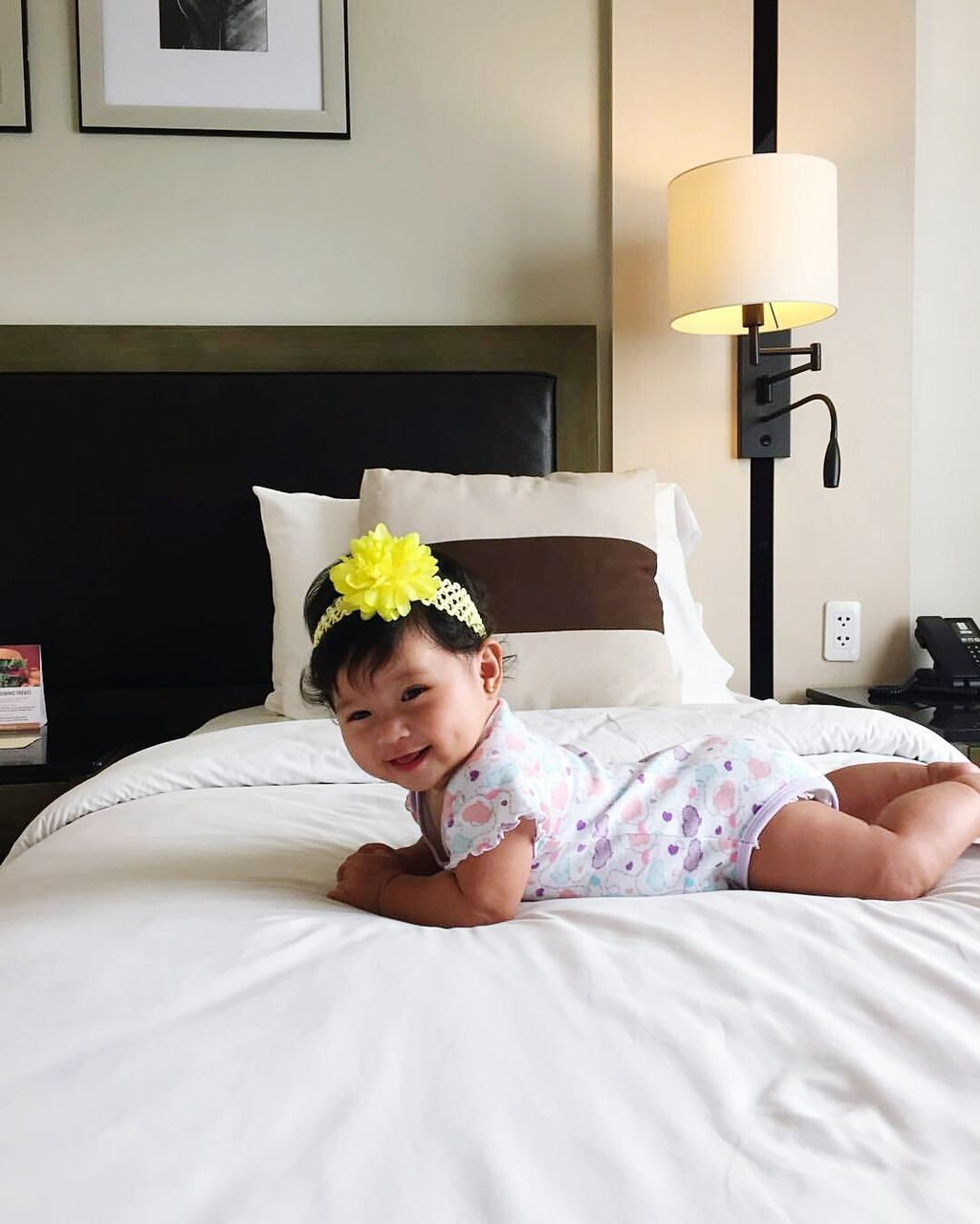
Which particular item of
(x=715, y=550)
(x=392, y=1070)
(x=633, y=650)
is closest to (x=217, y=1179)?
(x=392, y=1070)

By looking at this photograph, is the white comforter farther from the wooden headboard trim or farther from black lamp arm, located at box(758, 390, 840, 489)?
the wooden headboard trim

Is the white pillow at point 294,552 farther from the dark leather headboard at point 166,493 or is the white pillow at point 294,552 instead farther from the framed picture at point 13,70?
the framed picture at point 13,70

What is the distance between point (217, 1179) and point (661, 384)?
2.19 m

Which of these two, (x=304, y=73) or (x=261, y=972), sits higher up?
(x=304, y=73)

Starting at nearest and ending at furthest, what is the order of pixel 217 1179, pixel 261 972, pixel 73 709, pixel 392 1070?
pixel 217 1179
pixel 392 1070
pixel 261 972
pixel 73 709

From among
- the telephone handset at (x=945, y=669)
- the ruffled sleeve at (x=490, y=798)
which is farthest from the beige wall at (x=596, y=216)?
the ruffled sleeve at (x=490, y=798)

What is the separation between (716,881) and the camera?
113 cm

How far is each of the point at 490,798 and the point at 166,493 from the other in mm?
1562

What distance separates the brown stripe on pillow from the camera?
6.36 ft

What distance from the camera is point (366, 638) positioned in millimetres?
1068

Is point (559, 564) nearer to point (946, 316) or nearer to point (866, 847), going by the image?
point (866, 847)

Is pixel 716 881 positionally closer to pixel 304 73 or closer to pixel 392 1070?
pixel 392 1070

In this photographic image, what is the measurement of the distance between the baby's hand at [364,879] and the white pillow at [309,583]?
3.21 ft

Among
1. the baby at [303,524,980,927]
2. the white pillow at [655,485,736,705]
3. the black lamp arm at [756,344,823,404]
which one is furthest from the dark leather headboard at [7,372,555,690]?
the baby at [303,524,980,927]
